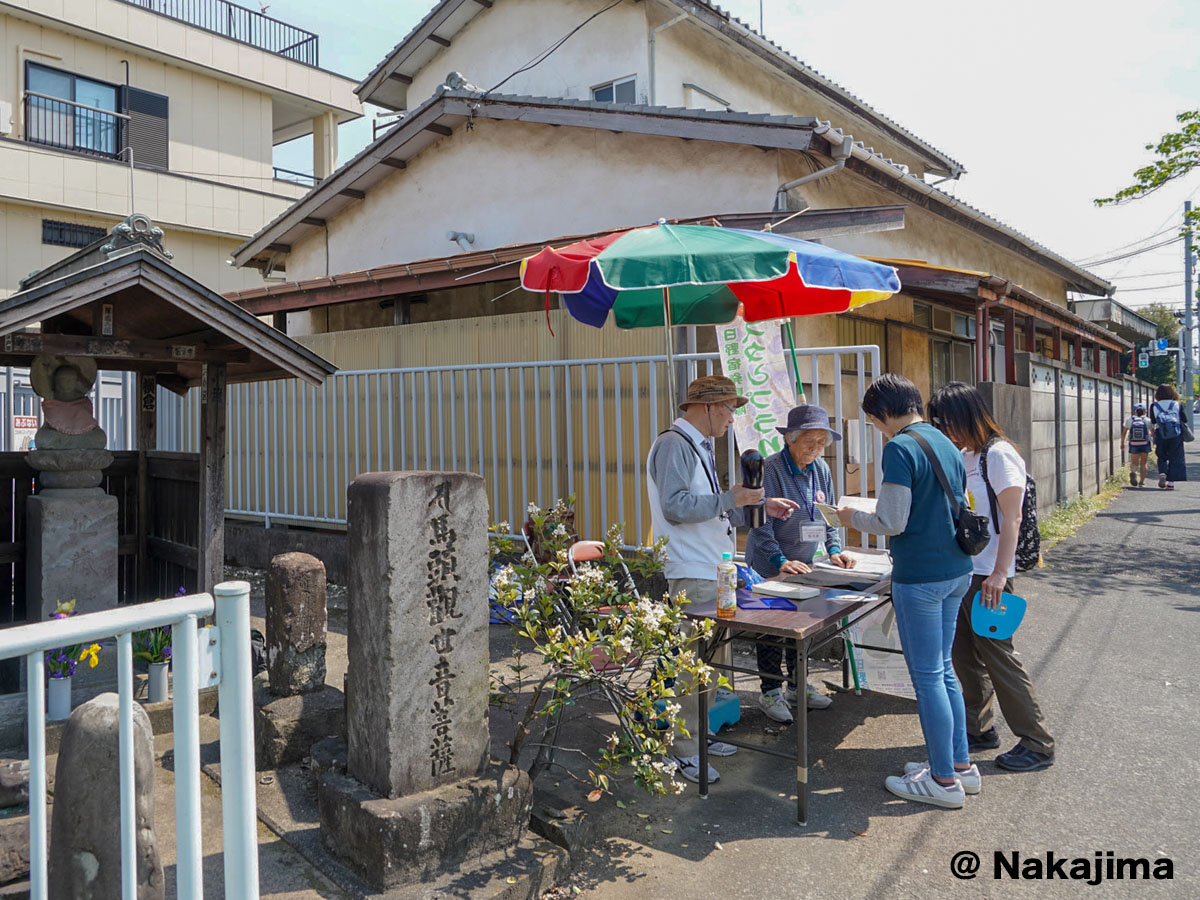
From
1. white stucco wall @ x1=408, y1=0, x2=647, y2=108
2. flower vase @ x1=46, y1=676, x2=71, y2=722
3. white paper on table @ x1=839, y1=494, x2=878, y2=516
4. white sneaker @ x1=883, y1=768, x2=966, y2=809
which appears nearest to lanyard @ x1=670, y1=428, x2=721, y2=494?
white paper on table @ x1=839, y1=494, x2=878, y2=516

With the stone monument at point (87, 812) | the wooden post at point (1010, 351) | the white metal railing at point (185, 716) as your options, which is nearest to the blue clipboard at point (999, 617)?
the white metal railing at point (185, 716)

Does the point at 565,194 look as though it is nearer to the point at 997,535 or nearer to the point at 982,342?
the point at 982,342

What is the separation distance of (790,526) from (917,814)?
1.77m

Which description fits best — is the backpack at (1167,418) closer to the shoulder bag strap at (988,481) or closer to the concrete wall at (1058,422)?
the concrete wall at (1058,422)

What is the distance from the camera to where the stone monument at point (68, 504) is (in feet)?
17.4

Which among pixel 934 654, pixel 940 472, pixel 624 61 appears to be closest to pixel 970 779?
pixel 934 654

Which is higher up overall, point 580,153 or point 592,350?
point 580,153

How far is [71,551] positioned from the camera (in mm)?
5391

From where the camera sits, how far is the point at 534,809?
12.8ft

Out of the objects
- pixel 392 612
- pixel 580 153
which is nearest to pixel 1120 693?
pixel 392 612

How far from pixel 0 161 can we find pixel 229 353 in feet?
53.6

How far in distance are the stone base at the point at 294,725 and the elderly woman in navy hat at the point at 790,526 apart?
255 cm

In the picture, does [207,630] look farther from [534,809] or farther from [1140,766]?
[1140,766]

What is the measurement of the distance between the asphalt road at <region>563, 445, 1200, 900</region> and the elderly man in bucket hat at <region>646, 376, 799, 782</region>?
0.52 metres
